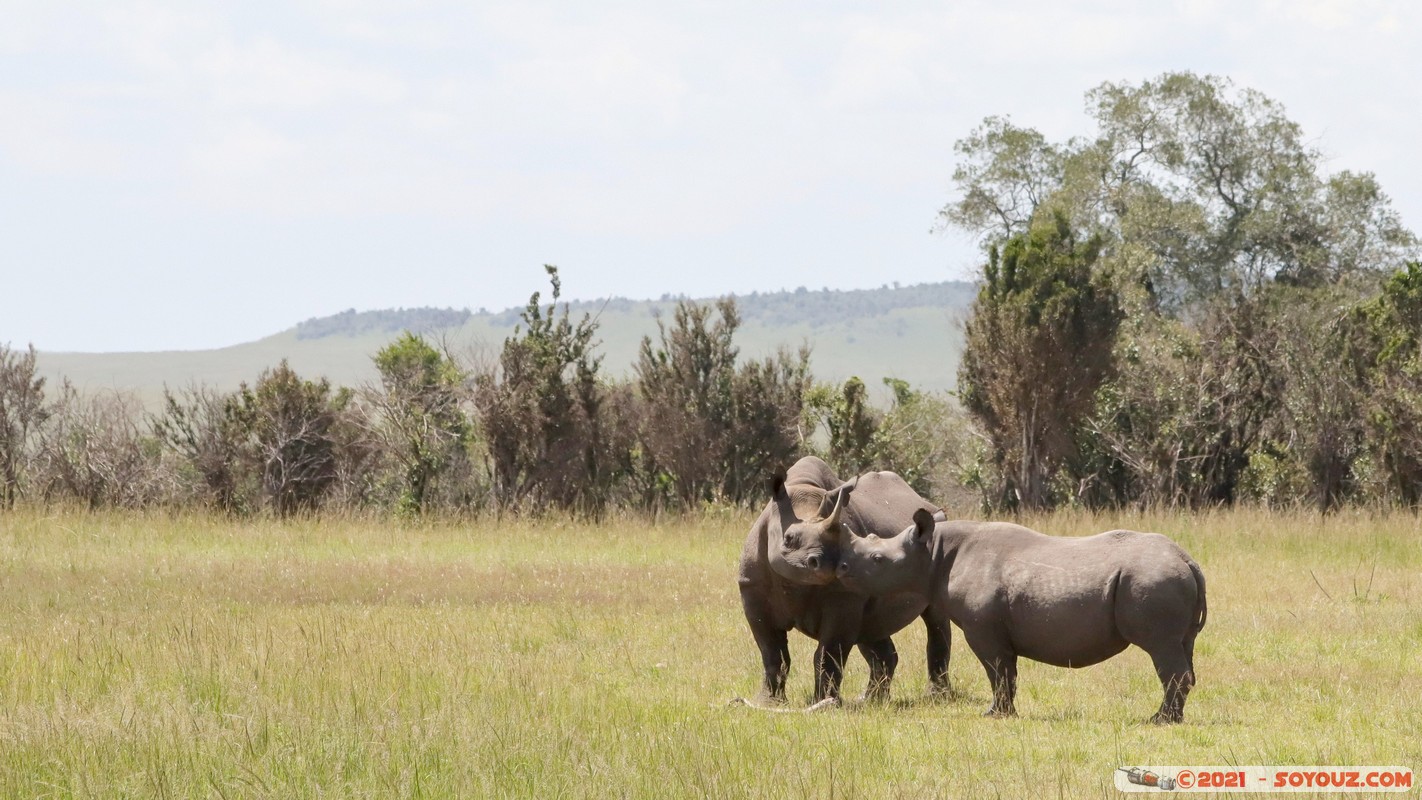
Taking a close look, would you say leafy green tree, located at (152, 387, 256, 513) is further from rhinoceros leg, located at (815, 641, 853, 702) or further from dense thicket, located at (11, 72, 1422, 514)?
rhinoceros leg, located at (815, 641, 853, 702)

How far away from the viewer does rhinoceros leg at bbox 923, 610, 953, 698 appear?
10.8 meters

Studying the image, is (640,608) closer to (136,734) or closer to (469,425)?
(136,734)

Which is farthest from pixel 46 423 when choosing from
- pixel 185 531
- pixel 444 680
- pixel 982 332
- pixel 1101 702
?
pixel 1101 702

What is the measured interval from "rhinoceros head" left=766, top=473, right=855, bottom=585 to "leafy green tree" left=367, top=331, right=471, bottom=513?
16413 millimetres

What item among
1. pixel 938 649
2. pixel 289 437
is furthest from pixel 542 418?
pixel 938 649

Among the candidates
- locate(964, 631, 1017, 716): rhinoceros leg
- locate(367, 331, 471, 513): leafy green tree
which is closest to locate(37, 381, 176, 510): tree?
locate(367, 331, 471, 513): leafy green tree

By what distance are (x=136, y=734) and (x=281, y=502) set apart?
59.7 ft

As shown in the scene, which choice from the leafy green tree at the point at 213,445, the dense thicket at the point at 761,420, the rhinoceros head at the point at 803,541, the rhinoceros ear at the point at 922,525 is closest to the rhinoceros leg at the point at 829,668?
the rhinoceros head at the point at 803,541

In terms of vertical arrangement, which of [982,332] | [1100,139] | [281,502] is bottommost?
[281,502]

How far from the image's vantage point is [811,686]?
10.7m

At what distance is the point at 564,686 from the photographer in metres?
10.3

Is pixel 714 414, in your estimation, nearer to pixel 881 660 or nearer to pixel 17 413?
pixel 17 413

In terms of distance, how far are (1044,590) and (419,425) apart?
18809mm

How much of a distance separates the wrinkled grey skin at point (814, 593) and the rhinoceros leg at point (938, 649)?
0.02 metres
